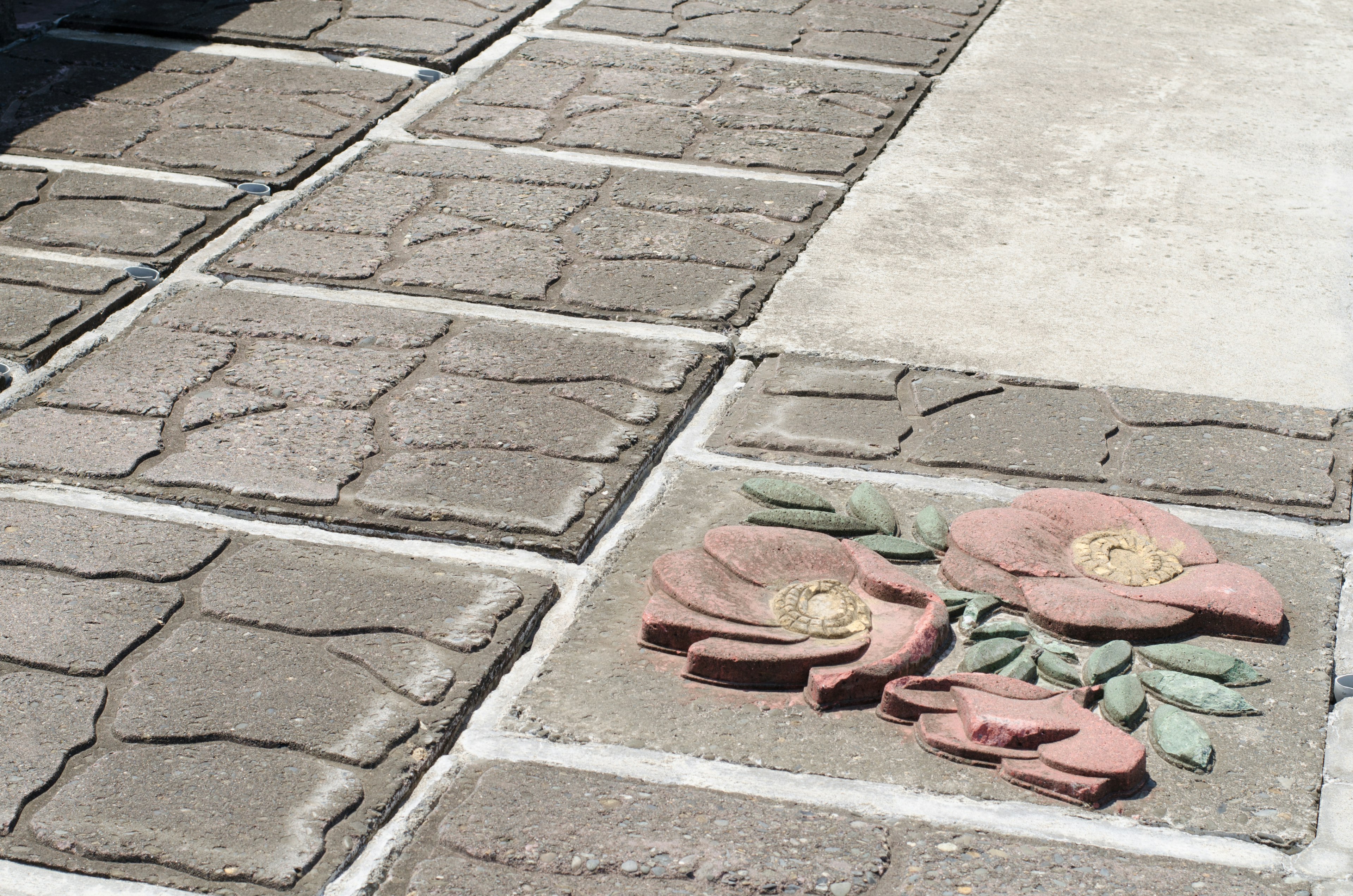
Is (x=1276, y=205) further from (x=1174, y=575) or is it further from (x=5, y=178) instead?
(x=5, y=178)

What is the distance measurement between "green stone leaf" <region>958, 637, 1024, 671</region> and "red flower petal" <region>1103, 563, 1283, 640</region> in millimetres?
231

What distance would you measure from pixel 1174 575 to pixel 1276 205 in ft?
6.56

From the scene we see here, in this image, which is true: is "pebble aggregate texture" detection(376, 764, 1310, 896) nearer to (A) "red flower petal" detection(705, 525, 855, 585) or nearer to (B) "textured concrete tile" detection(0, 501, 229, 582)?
(A) "red flower petal" detection(705, 525, 855, 585)

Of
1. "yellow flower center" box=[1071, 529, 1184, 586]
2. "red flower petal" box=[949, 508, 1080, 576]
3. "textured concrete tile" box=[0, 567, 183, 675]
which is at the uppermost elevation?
"textured concrete tile" box=[0, 567, 183, 675]

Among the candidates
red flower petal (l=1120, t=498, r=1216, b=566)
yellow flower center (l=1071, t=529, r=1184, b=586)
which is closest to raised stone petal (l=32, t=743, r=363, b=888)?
yellow flower center (l=1071, t=529, r=1184, b=586)

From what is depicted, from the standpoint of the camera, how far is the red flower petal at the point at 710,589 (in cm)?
209

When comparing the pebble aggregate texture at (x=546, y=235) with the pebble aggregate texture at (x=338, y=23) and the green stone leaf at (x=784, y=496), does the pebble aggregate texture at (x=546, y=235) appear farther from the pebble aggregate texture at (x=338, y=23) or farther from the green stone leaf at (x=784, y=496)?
the pebble aggregate texture at (x=338, y=23)

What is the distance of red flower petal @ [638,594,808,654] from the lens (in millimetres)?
2039

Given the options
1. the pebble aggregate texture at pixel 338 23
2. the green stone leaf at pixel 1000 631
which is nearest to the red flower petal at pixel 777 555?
the green stone leaf at pixel 1000 631

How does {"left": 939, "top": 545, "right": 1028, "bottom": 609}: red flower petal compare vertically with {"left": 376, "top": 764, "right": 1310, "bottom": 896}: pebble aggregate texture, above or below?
below

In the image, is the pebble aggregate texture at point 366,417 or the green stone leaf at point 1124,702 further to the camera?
the pebble aggregate texture at point 366,417

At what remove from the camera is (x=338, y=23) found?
5.08 metres

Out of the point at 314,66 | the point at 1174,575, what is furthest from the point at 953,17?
the point at 1174,575

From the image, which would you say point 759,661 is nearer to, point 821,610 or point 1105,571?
point 821,610
